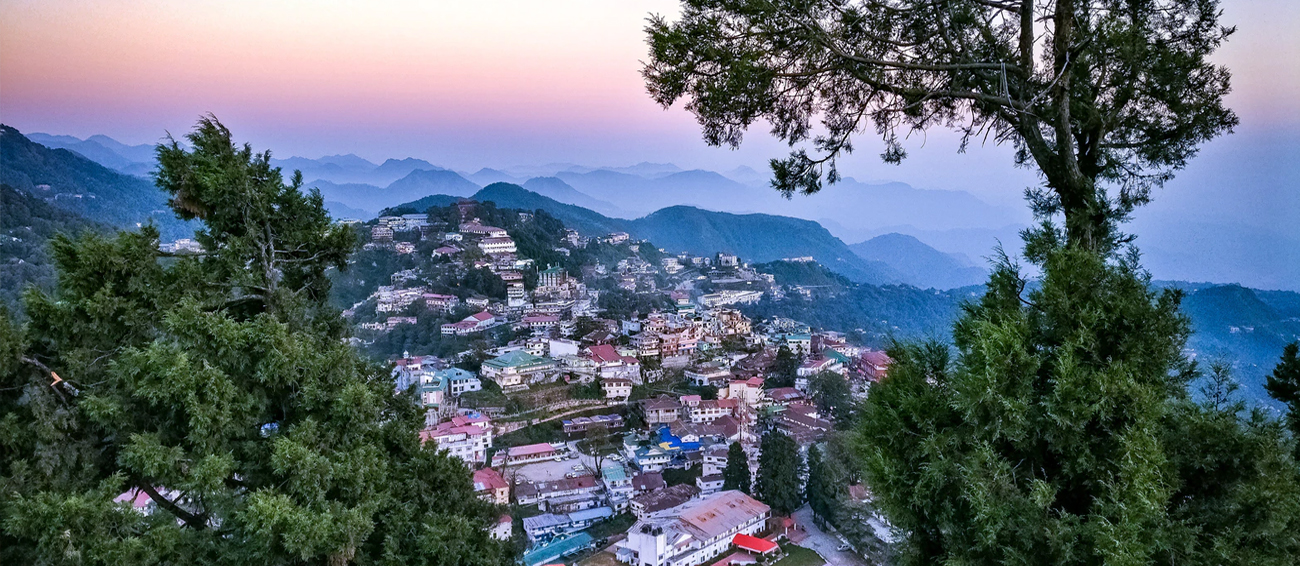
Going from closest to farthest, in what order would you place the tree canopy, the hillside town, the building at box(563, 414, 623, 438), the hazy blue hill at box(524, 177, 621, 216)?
the tree canopy
the hillside town
the building at box(563, 414, 623, 438)
the hazy blue hill at box(524, 177, 621, 216)

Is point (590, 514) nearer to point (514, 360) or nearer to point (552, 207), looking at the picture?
point (514, 360)

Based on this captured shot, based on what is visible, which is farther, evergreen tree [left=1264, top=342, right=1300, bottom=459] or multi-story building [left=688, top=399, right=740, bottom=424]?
multi-story building [left=688, top=399, right=740, bottom=424]

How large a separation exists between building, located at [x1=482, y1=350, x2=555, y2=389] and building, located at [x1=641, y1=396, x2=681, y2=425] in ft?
12.9

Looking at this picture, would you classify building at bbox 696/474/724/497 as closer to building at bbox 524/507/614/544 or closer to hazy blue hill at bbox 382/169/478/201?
building at bbox 524/507/614/544

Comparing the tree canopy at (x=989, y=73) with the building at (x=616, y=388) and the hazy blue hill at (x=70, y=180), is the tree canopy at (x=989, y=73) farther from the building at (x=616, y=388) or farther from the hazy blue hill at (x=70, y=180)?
the building at (x=616, y=388)

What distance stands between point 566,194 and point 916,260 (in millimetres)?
32062

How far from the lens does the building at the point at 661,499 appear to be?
496 inches

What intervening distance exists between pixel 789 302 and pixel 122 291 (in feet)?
106

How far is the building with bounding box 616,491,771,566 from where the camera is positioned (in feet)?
33.3

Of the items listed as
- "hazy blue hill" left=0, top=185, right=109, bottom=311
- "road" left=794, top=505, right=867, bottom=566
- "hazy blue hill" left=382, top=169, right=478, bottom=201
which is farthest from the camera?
"hazy blue hill" left=382, top=169, right=478, bottom=201

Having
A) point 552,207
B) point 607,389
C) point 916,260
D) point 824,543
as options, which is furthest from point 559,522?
point 552,207

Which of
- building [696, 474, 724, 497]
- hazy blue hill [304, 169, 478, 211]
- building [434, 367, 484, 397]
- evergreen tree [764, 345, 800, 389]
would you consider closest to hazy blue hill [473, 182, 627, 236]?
hazy blue hill [304, 169, 478, 211]

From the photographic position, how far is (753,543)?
10.9m

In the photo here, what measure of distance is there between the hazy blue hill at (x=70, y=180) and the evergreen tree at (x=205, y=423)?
36.3 ft
